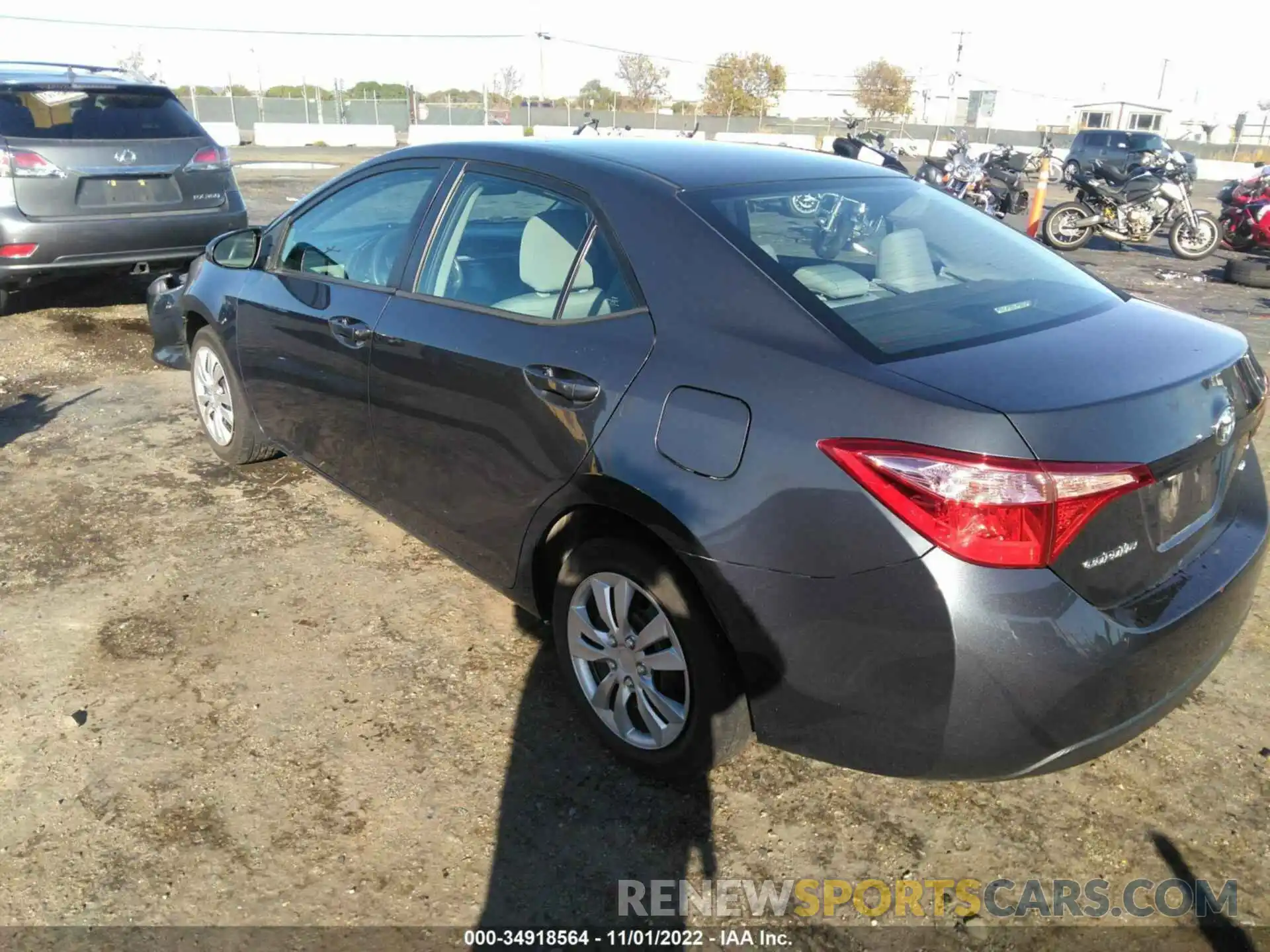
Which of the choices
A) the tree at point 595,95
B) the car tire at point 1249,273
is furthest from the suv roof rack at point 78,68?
the tree at point 595,95

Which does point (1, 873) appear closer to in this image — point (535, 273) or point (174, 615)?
point (174, 615)

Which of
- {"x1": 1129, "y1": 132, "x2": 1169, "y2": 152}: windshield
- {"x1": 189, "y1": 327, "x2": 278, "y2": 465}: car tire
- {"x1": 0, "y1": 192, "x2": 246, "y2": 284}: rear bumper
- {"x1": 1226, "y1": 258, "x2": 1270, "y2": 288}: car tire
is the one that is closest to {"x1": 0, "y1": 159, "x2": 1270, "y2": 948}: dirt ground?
{"x1": 189, "y1": 327, "x2": 278, "y2": 465}: car tire

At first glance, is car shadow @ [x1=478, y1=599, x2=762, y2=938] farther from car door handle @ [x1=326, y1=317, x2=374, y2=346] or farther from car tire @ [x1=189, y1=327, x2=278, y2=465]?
car tire @ [x1=189, y1=327, x2=278, y2=465]

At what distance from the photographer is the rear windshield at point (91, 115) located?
263 inches

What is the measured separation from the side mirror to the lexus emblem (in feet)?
11.8

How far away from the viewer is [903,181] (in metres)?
3.19

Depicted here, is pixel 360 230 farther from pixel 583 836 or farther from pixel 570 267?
pixel 583 836

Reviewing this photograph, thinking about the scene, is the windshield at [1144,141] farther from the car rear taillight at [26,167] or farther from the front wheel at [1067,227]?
the car rear taillight at [26,167]

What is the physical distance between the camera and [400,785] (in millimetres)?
2674

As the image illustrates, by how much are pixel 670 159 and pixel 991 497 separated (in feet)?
5.19

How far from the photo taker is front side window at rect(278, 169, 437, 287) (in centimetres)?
340

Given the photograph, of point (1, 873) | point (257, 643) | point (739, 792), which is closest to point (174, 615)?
point (257, 643)

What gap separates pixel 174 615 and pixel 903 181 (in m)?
2.96

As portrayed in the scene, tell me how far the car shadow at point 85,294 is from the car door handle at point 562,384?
6936mm
